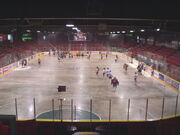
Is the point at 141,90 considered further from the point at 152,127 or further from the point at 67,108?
the point at 152,127

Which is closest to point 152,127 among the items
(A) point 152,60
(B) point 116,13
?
(B) point 116,13

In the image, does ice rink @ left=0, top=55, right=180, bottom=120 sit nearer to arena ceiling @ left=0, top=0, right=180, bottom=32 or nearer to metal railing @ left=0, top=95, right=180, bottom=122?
metal railing @ left=0, top=95, right=180, bottom=122

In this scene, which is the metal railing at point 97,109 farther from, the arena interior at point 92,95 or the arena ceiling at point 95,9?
the arena ceiling at point 95,9

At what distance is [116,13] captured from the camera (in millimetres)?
5828

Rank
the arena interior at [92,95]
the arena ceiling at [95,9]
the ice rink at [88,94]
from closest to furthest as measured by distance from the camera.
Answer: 1. the arena ceiling at [95,9]
2. the arena interior at [92,95]
3. the ice rink at [88,94]

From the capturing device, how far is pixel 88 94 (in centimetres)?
1795

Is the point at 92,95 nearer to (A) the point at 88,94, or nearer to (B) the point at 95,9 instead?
(A) the point at 88,94

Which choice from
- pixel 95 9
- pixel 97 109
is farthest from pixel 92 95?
pixel 95 9

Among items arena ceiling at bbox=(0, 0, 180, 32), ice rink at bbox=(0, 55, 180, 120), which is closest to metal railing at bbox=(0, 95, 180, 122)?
ice rink at bbox=(0, 55, 180, 120)

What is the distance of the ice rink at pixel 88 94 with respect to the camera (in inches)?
552

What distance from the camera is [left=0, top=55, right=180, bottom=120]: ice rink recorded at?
1401 cm

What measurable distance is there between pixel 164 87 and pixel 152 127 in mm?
13397

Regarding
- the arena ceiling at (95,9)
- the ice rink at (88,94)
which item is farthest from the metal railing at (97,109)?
the arena ceiling at (95,9)

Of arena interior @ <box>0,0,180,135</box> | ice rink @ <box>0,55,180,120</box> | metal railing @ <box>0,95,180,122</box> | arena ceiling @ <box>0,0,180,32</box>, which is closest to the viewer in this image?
arena ceiling @ <box>0,0,180,32</box>
